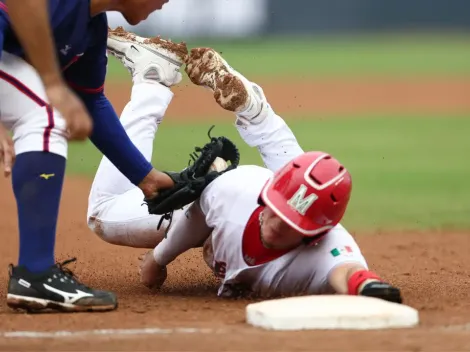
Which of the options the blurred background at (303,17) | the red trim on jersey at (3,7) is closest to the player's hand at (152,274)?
the red trim on jersey at (3,7)

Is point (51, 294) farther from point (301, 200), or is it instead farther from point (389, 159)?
point (389, 159)

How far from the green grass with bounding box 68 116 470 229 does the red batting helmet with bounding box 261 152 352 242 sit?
134 inches

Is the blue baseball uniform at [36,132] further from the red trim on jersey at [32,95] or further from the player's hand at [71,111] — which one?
the player's hand at [71,111]

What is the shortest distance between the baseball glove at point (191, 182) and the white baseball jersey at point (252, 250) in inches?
2.1

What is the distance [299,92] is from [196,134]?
6.15m

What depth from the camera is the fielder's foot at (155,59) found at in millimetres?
5234

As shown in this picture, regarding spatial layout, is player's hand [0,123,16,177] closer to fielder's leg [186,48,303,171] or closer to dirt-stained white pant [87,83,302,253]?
dirt-stained white pant [87,83,302,253]

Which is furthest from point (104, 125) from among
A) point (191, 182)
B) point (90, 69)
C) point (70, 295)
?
point (70, 295)

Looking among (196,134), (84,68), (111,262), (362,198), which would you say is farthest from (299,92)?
(84,68)

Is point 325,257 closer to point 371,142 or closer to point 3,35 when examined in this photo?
point 3,35

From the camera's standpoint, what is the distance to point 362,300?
3.69 meters

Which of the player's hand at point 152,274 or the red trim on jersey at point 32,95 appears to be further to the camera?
the player's hand at point 152,274

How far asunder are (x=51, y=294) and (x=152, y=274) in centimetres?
89

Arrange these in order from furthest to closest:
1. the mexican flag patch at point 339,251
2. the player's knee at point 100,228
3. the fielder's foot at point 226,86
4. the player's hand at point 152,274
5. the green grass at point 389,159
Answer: the green grass at point 389,159 → the player's knee at point 100,228 → the fielder's foot at point 226,86 → the player's hand at point 152,274 → the mexican flag patch at point 339,251
